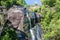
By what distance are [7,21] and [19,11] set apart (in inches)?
39.8

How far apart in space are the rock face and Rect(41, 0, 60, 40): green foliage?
6.07ft

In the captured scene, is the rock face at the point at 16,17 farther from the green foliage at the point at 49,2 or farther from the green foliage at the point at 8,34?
the green foliage at the point at 49,2

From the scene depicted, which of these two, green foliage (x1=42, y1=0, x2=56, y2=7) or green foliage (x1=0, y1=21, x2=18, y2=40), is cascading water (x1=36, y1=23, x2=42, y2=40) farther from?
green foliage (x1=42, y1=0, x2=56, y2=7)

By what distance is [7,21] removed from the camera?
56.9ft

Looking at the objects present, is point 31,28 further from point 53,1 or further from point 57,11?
point 53,1

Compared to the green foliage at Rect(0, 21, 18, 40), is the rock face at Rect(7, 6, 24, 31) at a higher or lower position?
higher

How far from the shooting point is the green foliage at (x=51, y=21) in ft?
57.3

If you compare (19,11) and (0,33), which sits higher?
(19,11)

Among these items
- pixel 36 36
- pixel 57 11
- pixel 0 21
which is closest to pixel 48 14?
pixel 57 11

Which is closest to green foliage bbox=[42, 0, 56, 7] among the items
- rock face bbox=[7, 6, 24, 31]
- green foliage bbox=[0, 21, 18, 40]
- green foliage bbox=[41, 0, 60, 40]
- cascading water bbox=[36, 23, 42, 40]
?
green foliage bbox=[41, 0, 60, 40]

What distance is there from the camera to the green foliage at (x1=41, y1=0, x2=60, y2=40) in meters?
17.5

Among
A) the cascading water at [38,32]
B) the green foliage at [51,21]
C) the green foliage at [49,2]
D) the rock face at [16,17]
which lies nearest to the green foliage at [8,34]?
the rock face at [16,17]

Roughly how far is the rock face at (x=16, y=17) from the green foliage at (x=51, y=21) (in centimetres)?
185

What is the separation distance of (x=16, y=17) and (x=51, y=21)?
2.79m
